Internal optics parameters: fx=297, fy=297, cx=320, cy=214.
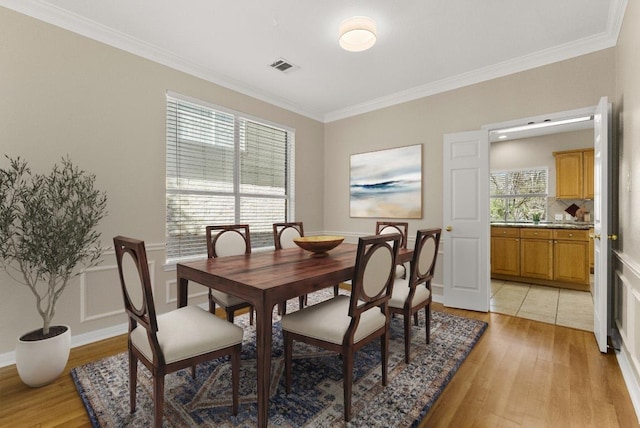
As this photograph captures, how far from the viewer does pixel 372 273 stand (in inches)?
73.0

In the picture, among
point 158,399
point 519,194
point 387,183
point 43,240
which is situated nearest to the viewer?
point 158,399

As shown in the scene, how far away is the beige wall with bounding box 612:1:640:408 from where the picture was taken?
1.92m

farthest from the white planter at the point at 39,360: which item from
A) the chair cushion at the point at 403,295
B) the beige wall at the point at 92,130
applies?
the chair cushion at the point at 403,295

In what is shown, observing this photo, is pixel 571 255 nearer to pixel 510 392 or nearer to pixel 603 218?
pixel 603 218

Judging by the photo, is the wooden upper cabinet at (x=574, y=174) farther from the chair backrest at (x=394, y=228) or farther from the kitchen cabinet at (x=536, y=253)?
the chair backrest at (x=394, y=228)

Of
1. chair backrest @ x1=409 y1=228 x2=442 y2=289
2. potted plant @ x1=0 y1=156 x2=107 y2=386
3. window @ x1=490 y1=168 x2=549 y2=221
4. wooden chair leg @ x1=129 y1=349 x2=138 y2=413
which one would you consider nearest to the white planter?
potted plant @ x1=0 y1=156 x2=107 y2=386

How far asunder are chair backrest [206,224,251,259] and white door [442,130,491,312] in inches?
97.4

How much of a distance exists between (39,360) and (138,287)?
4.00ft

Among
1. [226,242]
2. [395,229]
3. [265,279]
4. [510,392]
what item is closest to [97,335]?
[226,242]

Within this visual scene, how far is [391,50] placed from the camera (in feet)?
10.1

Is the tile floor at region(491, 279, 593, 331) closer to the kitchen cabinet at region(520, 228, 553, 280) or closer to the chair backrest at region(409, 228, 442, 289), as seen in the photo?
the kitchen cabinet at region(520, 228, 553, 280)

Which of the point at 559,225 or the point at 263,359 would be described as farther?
the point at 559,225

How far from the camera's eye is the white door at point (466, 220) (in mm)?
3482

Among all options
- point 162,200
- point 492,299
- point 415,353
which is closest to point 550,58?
point 492,299
